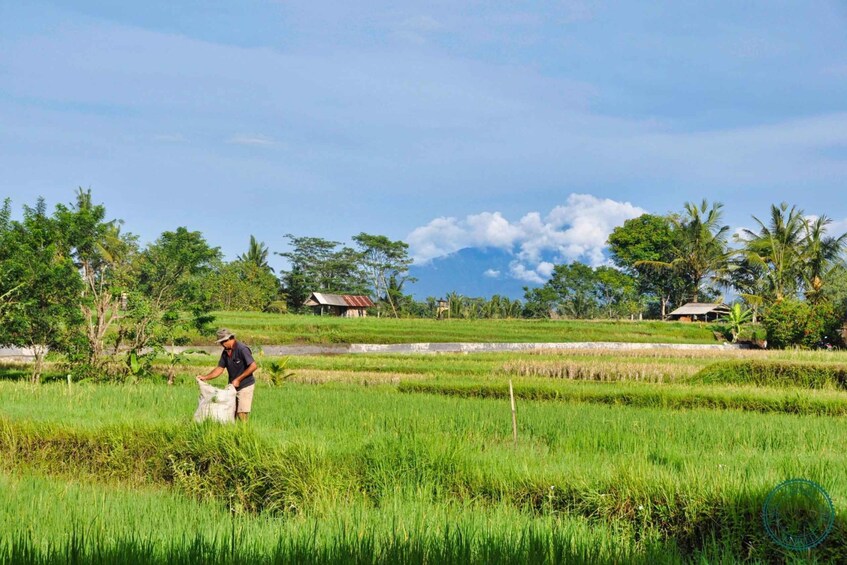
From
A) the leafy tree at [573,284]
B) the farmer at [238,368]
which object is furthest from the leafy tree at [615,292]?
the farmer at [238,368]

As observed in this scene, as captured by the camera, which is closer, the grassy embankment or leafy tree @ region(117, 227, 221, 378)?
leafy tree @ region(117, 227, 221, 378)

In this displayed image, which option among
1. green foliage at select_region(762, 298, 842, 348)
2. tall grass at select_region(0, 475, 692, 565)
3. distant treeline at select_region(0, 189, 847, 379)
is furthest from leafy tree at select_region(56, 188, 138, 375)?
green foliage at select_region(762, 298, 842, 348)

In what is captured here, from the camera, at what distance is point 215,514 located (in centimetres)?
514

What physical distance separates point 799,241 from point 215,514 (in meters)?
41.5

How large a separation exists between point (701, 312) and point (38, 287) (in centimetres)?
3736

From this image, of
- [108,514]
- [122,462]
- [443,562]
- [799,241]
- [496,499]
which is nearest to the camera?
[443,562]

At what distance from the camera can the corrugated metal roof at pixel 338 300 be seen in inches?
2018

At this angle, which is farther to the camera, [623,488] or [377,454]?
[377,454]

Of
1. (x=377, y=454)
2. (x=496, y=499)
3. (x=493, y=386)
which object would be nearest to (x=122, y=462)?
(x=377, y=454)

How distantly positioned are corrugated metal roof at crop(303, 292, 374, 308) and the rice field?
132 ft

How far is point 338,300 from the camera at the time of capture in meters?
52.2

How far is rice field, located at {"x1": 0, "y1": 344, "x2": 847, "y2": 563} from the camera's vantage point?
383 cm

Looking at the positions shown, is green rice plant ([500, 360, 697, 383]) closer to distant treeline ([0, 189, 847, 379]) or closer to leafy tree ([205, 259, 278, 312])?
distant treeline ([0, 189, 847, 379])

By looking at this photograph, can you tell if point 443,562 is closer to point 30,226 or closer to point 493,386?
point 493,386
